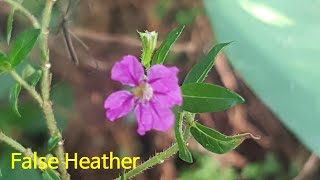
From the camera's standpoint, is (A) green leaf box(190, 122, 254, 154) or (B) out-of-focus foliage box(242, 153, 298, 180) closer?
(A) green leaf box(190, 122, 254, 154)

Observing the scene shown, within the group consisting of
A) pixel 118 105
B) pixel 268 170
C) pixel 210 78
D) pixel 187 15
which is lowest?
pixel 268 170

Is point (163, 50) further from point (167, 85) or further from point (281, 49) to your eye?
point (281, 49)

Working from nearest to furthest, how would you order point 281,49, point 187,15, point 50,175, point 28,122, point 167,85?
point 167,85, point 50,175, point 28,122, point 281,49, point 187,15

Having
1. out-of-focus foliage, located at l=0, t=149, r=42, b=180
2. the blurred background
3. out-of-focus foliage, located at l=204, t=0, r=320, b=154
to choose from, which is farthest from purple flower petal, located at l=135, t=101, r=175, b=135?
out-of-focus foliage, located at l=204, t=0, r=320, b=154

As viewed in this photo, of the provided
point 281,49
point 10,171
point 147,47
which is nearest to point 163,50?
point 147,47

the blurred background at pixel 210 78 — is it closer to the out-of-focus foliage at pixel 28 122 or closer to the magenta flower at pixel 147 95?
the out-of-focus foliage at pixel 28 122

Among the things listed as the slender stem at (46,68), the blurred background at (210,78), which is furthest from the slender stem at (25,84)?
the blurred background at (210,78)

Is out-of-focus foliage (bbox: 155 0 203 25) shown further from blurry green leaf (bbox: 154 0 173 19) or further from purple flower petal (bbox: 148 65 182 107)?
purple flower petal (bbox: 148 65 182 107)

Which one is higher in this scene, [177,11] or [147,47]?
[147,47]
